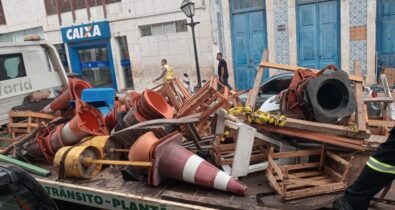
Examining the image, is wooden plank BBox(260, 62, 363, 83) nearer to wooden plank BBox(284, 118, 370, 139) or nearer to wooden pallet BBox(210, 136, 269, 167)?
wooden plank BBox(284, 118, 370, 139)

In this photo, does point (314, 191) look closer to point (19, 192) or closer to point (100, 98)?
point (19, 192)

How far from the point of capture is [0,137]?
493cm

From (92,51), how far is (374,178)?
15.5m

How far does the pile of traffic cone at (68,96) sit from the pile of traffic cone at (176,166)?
184 centimetres

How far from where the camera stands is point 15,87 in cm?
500

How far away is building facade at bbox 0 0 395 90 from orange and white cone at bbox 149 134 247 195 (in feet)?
31.5

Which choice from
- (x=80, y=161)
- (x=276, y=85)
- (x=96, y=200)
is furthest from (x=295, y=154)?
(x=276, y=85)

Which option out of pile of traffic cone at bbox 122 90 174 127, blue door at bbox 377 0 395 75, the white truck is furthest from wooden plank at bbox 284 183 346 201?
blue door at bbox 377 0 395 75

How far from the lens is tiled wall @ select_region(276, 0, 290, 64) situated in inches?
459

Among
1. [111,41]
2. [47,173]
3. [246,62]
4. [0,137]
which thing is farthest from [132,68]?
[47,173]

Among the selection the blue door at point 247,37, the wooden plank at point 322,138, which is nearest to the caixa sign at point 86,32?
the blue door at point 247,37

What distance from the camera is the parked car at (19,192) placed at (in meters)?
1.85

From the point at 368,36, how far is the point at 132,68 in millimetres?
9133

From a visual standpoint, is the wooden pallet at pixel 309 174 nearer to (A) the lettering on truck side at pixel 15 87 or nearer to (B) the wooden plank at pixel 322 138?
(B) the wooden plank at pixel 322 138
